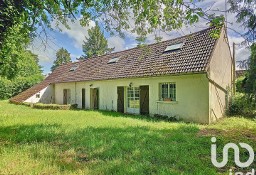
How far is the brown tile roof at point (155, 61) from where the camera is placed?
14.0 m

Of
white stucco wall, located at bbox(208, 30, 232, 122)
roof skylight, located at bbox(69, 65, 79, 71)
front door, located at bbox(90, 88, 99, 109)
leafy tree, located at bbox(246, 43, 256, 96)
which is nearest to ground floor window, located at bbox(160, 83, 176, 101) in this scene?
white stucco wall, located at bbox(208, 30, 232, 122)

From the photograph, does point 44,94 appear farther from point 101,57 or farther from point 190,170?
point 190,170

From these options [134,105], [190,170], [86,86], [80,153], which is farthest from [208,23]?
[86,86]

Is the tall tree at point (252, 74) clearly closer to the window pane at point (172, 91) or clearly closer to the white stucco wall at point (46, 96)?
the window pane at point (172, 91)

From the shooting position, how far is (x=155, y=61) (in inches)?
662

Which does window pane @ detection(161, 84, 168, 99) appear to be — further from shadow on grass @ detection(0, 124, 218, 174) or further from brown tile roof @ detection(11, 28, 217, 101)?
shadow on grass @ detection(0, 124, 218, 174)

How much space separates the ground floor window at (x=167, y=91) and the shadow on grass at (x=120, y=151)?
621cm

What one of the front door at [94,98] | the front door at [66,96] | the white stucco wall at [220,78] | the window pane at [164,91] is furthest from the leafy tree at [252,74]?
the front door at [66,96]

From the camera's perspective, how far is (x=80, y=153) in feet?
20.6

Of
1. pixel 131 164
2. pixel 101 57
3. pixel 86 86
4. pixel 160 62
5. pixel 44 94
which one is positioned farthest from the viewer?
pixel 44 94

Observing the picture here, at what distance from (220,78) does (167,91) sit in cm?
393

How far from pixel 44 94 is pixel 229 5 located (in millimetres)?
24435

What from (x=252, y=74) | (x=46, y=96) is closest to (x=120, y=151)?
(x=252, y=74)

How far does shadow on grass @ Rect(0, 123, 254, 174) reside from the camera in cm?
510
